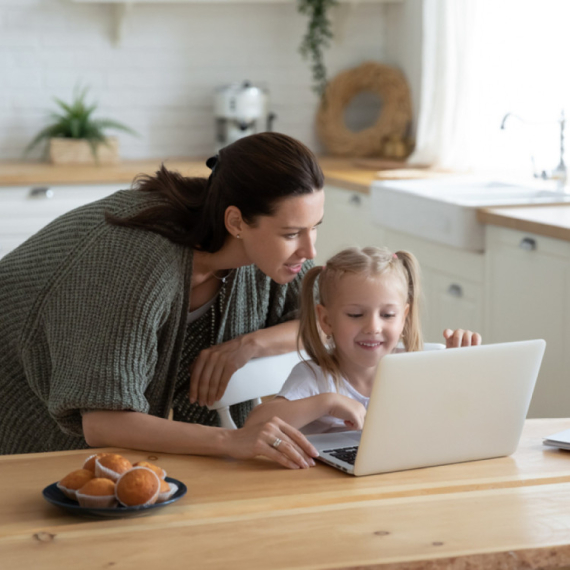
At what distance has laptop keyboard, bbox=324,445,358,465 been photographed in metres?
1.30

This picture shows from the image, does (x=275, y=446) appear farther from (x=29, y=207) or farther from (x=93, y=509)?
(x=29, y=207)

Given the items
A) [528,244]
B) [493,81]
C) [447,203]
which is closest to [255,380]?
[528,244]

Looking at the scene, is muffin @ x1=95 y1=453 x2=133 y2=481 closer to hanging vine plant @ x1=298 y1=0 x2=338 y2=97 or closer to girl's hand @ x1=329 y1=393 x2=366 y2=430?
girl's hand @ x1=329 y1=393 x2=366 y2=430

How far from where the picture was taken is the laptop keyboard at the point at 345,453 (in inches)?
51.3

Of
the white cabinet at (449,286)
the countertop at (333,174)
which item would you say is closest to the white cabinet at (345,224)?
the countertop at (333,174)

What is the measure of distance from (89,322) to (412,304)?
23.8 inches

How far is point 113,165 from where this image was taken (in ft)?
15.4

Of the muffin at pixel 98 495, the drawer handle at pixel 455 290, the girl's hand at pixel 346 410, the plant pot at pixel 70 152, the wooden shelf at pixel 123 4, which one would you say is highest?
the wooden shelf at pixel 123 4

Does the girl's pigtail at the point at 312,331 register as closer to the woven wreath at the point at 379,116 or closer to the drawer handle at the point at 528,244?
the drawer handle at the point at 528,244

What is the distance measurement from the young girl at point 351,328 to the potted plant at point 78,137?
309 cm

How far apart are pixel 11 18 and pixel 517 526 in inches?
169

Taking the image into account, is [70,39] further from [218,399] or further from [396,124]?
[218,399]

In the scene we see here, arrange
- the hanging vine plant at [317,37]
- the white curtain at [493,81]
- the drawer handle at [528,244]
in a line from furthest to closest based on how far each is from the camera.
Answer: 1. the hanging vine plant at [317,37]
2. the white curtain at [493,81]
3. the drawer handle at [528,244]

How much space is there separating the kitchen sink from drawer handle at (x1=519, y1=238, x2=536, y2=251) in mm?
268
